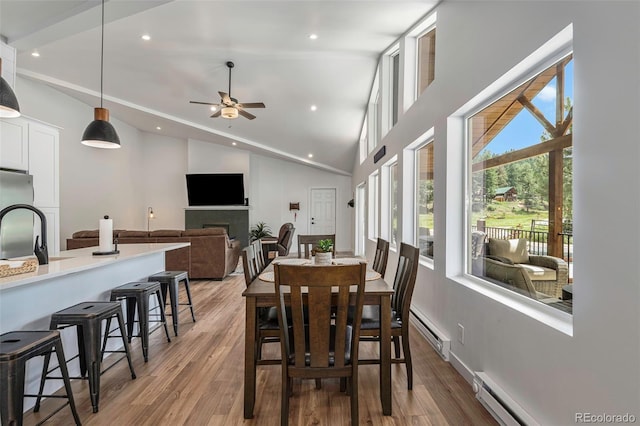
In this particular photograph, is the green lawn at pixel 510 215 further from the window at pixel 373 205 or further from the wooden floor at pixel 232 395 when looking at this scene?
the window at pixel 373 205

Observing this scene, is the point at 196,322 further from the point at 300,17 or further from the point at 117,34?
the point at 117,34

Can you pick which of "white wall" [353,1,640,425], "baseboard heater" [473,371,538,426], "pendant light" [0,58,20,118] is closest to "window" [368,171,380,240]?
"white wall" [353,1,640,425]

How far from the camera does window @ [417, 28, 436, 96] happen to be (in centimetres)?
358

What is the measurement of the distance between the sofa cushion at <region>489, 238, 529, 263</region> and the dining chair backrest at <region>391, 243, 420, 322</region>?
1.91 ft

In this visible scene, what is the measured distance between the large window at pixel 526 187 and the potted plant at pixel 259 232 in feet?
26.5

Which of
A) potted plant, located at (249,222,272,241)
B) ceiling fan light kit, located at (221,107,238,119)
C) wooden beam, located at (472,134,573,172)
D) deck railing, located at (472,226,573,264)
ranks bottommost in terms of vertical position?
potted plant, located at (249,222,272,241)

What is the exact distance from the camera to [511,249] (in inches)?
86.4

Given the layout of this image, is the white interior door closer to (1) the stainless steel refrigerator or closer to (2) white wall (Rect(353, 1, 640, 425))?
(1) the stainless steel refrigerator

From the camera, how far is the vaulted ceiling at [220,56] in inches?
130

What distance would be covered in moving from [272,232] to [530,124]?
9.25m

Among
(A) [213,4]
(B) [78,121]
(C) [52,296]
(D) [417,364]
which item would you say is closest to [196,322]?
(C) [52,296]

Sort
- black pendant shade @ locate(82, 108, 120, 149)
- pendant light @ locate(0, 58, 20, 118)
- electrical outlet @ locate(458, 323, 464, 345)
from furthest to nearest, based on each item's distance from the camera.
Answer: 1. black pendant shade @ locate(82, 108, 120, 149)
2. electrical outlet @ locate(458, 323, 464, 345)
3. pendant light @ locate(0, 58, 20, 118)

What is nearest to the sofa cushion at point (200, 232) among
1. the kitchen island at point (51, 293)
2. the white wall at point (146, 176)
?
the kitchen island at point (51, 293)

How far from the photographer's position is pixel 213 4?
3422 millimetres
